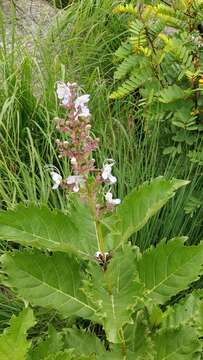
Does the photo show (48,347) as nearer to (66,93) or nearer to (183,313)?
(183,313)

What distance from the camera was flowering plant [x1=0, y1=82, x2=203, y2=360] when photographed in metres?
1.41

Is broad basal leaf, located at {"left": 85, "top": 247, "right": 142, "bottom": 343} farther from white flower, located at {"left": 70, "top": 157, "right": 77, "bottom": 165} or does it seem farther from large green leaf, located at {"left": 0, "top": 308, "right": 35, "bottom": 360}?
white flower, located at {"left": 70, "top": 157, "right": 77, "bottom": 165}

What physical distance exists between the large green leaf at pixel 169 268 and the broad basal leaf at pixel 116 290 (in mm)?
68

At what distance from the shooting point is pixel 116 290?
154 cm

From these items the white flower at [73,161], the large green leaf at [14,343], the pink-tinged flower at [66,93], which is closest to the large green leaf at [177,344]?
the large green leaf at [14,343]

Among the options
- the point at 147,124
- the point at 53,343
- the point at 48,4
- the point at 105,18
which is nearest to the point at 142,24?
the point at 147,124

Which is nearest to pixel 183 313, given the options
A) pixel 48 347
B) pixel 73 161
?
pixel 48 347

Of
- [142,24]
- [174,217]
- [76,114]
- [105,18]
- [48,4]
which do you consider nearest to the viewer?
[76,114]

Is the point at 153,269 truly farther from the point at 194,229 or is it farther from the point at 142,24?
the point at 142,24

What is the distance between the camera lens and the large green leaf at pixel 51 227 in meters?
1.51

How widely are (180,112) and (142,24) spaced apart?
45 centimetres

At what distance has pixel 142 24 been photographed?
106 inches

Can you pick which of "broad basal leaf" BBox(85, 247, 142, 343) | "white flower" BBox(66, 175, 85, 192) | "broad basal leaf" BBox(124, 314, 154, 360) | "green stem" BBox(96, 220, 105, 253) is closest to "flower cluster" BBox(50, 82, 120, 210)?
"white flower" BBox(66, 175, 85, 192)

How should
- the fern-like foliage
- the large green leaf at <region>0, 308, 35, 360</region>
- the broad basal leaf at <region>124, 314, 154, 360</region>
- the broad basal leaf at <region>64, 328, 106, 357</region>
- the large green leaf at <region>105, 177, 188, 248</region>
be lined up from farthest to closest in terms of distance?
the fern-like foliage → the broad basal leaf at <region>64, 328, 106, 357</region> → the broad basal leaf at <region>124, 314, 154, 360</region> → the large green leaf at <region>105, 177, 188, 248</region> → the large green leaf at <region>0, 308, 35, 360</region>
